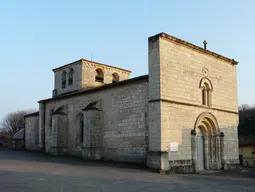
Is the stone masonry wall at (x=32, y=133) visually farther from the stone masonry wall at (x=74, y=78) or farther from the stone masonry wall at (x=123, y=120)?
the stone masonry wall at (x=123, y=120)

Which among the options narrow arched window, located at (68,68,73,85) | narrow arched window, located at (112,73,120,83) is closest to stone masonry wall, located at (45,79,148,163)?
narrow arched window, located at (68,68,73,85)

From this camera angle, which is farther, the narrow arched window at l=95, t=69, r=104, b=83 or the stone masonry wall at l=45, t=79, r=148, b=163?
the narrow arched window at l=95, t=69, r=104, b=83

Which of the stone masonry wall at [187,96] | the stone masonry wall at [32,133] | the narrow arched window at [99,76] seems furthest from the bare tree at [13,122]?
the stone masonry wall at [187,96]

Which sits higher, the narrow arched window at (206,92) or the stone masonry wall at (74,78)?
the stone masonry wall at (74,78)

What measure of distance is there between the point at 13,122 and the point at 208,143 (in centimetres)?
6123

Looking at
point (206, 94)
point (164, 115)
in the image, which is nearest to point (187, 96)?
point (206, 94)

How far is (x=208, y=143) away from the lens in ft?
65.8

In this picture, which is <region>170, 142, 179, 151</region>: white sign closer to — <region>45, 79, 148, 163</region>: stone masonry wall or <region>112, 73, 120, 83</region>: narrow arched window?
<region>45, 79, 148, 163</region>: stone masonry wall

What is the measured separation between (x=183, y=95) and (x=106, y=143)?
20.6ft

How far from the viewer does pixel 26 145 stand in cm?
3212

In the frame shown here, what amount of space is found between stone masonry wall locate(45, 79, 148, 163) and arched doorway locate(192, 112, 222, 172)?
395 centimetres

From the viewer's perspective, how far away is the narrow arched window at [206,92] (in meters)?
19.6

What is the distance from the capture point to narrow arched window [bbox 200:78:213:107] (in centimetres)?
1962

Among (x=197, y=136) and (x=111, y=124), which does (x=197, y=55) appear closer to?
(x=197, y=136)
